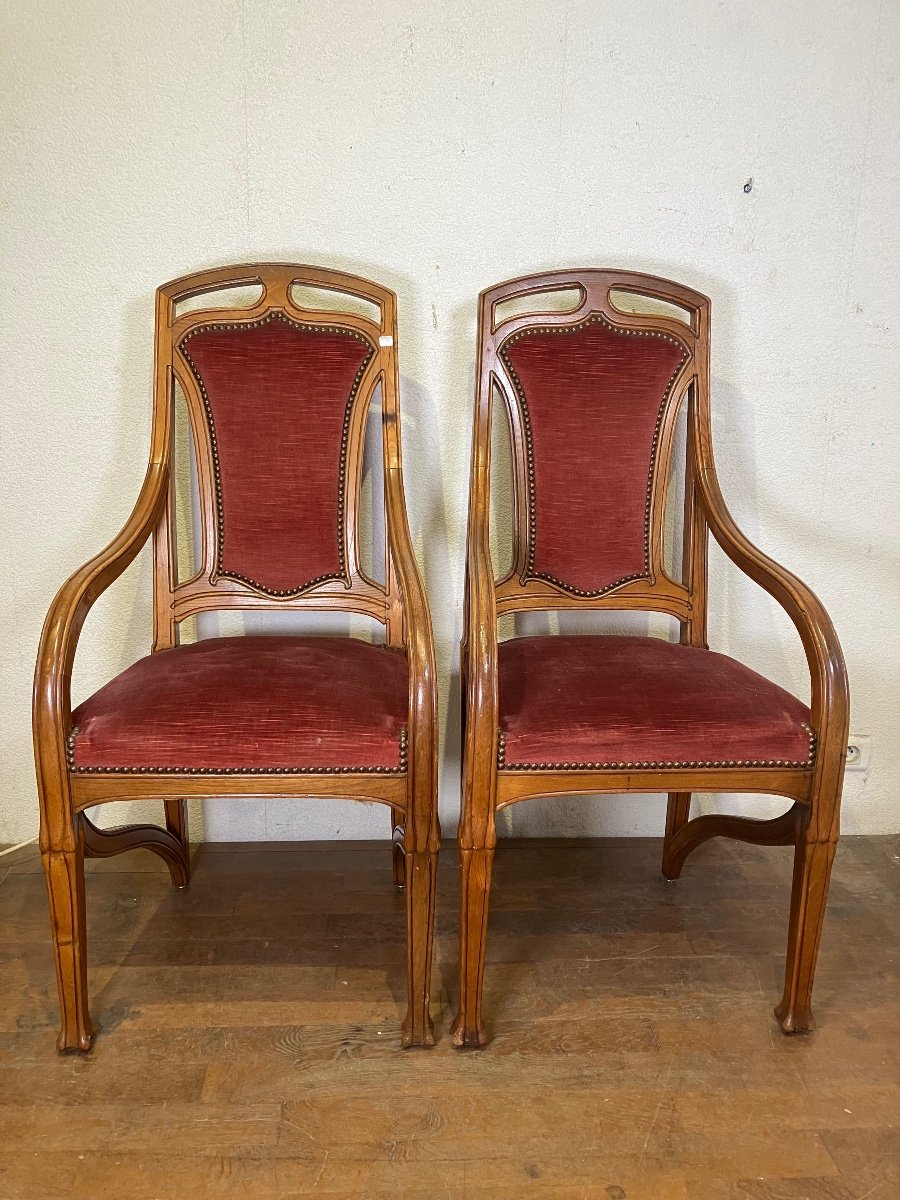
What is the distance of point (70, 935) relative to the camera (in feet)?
3.98

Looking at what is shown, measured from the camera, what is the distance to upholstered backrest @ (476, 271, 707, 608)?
154 cm

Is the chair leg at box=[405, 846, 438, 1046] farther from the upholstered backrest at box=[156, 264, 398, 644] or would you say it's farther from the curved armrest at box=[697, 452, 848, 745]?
the curved armrest at box=[697, 452, 848, 745]

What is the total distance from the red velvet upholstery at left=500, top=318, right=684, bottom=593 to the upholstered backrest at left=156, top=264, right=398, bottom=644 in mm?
298

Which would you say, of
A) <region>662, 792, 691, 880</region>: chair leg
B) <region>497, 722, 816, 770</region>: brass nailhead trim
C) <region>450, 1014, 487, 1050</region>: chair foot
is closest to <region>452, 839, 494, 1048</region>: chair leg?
<region>450, 1014, 487, 1050</region>: chair foot

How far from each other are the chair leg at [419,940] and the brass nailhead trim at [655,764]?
Answer: 0.19m

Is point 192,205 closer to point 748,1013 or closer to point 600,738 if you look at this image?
point 600,738

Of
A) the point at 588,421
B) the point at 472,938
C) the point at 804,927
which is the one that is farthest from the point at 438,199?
the point at 804,927

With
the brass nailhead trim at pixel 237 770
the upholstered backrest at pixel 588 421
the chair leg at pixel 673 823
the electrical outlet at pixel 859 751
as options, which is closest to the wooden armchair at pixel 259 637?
the brass nailhead trim at pixel 237 770

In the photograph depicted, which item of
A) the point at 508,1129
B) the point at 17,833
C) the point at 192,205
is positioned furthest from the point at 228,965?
the point at 192,205

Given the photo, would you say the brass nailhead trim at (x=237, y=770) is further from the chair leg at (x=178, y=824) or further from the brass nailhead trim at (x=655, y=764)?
the chair leg at (x=178, y=824)

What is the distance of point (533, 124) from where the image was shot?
5.32 feet

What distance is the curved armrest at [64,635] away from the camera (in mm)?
1146

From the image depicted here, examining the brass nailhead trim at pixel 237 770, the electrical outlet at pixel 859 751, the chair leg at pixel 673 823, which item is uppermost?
the brass nailhead trim at pixel 237 770

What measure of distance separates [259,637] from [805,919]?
3.47 feet
